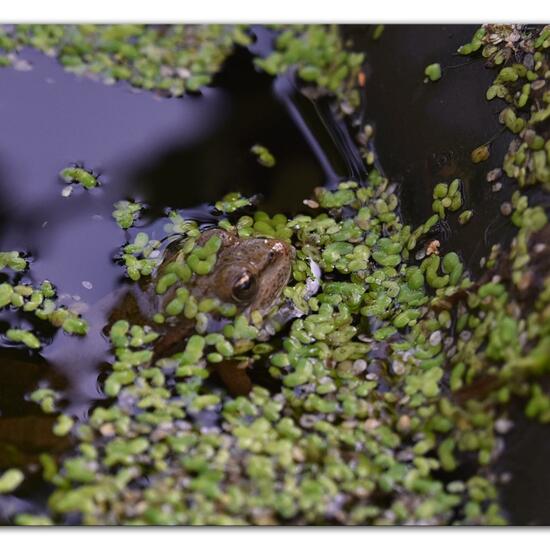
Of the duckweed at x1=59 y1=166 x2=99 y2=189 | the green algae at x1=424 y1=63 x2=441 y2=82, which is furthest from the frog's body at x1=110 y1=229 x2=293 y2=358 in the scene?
the green algae at x1=424 y1=63 x2=441 y2=82

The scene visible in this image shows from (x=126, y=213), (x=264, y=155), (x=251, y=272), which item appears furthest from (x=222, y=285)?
(x=264, y=155)

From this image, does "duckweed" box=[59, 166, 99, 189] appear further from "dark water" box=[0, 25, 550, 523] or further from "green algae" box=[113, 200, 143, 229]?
"green algae" box=[113, 200, 143, 229]

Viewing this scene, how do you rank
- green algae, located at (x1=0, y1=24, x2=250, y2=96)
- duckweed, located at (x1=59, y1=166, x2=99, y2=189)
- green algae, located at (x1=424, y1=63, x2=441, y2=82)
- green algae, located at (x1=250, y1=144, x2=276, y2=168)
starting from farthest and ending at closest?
green algae, located at (x1=0, y1=24, x2=250, y2=96), green algae, located at (x1=250, y1=144, x2=276, y2=168), duckweed, located at (x1=59, y1=166, x2=99, y2=189), green algae, located at (x1=424, y1=63, x2=441, y2=82)

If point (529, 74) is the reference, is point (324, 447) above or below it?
below

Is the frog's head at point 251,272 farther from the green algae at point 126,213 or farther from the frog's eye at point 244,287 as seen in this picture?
the green algae at point 126,213
